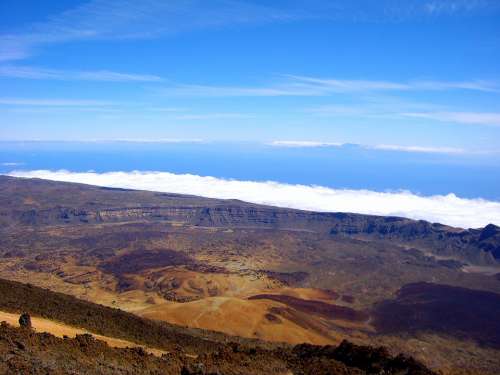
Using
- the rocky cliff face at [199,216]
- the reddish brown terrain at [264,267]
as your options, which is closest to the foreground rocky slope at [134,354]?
the reddish brown terrain at [264,267]

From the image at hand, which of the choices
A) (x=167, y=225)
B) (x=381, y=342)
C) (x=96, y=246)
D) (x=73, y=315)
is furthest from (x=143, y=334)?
(x=167, y=225)

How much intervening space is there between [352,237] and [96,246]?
70643 mm

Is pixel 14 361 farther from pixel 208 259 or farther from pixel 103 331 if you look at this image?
pixel 208 259

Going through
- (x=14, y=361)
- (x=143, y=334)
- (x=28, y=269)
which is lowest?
(x=28, y=269)

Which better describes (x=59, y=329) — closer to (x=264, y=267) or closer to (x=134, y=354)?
(x=134, y=354)

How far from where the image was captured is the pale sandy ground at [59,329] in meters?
25.9

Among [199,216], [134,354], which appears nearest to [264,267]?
[199,216]

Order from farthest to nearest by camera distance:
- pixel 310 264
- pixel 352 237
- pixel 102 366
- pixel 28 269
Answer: pixel 352 237 < pixel 310 264 < pixel 28 269 < pixel 102 366

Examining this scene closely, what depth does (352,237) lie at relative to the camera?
141 metres

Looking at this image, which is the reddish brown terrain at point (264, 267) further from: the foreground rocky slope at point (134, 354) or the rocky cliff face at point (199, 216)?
the foreground rocky slope at point (134, 354)

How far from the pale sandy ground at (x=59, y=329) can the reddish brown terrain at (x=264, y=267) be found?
6.46ft

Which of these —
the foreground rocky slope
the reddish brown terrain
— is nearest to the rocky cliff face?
the reddish brown terrain

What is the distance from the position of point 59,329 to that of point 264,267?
3057 inches

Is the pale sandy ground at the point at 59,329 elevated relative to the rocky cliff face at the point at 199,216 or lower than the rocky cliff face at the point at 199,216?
lower
